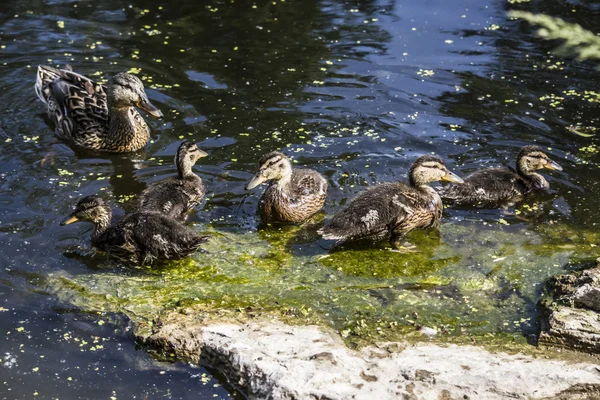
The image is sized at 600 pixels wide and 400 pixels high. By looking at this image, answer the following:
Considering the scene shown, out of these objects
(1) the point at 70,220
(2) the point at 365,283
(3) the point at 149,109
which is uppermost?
(3) the point at 149,109

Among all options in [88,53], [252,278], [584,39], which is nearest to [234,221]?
[252,278]

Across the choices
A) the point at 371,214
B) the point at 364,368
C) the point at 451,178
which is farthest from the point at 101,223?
the point at 451,178

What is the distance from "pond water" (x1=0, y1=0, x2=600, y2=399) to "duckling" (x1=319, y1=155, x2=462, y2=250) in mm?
185

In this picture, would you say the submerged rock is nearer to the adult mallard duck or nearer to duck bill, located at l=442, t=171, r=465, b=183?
duck bill, located at l=442, t=171, r=465, b=183

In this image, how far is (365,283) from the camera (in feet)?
20.0

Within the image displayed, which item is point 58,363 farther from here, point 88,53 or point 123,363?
point 88,53

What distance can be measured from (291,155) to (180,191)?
1434mm

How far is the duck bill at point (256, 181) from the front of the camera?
718 centimetres

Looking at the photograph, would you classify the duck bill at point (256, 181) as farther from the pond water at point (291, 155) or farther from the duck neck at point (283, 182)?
the pond water at point (291, 155)

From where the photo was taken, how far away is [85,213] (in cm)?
668

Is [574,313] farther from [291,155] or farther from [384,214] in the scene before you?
[291,155]

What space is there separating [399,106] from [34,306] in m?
4.81

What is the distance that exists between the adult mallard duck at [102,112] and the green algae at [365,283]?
229 cm

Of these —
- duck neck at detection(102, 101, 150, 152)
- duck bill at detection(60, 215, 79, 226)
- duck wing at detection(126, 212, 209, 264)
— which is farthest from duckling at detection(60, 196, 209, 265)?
duck neck at detection(102, 101, 150, 152)
